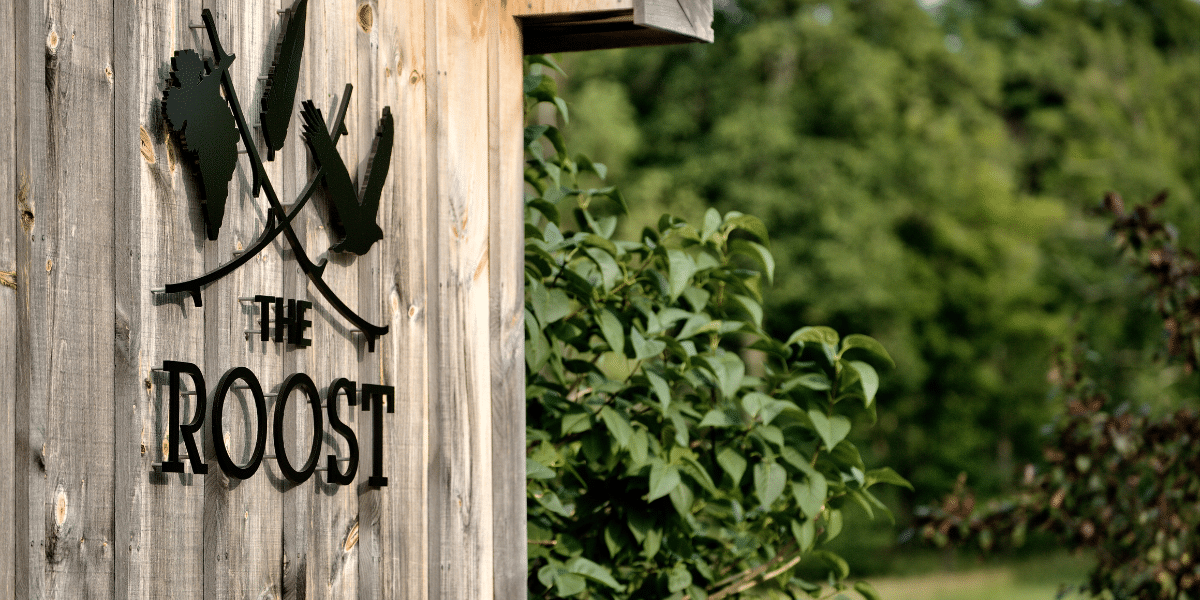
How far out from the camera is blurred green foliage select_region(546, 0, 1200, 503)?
56.6 ft

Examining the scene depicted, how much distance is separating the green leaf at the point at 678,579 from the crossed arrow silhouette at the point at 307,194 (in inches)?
40.2

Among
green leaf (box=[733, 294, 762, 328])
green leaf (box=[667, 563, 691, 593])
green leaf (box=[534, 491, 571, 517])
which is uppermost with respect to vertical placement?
green leaf (box=[733, 294, 762, 328])

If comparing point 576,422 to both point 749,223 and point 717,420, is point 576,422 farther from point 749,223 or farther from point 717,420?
point 749,223

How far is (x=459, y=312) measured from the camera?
222 centimetres

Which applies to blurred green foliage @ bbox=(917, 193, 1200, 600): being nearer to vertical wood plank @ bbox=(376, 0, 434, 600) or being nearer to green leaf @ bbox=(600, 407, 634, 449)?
green leaf @ bbox=(600, 407, 634, 449)

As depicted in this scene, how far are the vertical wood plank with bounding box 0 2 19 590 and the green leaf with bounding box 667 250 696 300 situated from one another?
149cm

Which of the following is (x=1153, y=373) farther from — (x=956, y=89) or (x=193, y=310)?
(x=193, y=310)

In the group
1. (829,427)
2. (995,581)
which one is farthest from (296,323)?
(995,581)

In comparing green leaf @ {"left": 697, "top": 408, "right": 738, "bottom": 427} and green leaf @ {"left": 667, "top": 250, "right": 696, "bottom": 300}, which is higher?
green leaf @ {"left": 667, "top": 250, "right": 696, "bottom": 300}

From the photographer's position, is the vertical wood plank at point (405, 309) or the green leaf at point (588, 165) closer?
the vertical wood plank at point (405, 309)

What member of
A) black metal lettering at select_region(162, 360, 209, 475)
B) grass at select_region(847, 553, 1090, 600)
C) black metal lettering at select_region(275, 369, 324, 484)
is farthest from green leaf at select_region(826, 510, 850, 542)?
grass at select_region(847, 553, 1090, 600)

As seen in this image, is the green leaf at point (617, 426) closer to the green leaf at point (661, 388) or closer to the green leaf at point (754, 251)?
the green leaf at point (661, 388)

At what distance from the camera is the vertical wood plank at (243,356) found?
5.44ft

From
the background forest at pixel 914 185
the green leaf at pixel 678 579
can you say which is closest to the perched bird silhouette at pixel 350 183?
the green leaf at pixel 678 579
